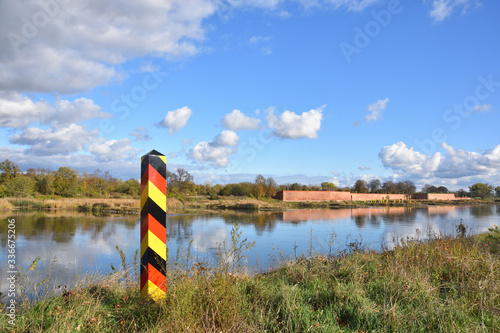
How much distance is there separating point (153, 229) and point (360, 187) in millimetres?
99822

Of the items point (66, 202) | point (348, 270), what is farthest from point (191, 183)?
point (348, 270)

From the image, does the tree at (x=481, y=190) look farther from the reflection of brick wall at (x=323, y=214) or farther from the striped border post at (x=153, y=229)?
the striped border post at (x=153, y=229)

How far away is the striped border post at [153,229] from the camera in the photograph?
125 inches

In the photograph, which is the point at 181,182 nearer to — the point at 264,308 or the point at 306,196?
→ the point at 306,196

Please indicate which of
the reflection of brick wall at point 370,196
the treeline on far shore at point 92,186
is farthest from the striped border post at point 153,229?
the reflection of brick wall at point 370,196

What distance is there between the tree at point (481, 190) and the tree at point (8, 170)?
120621 millimetres

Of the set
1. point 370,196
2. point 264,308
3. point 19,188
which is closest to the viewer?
point 264,308

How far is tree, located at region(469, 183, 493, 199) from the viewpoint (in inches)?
4103

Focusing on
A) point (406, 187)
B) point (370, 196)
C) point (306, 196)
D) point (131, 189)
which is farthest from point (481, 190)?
point (131, 189)

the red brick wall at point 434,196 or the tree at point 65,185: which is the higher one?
the tree at point 65,185

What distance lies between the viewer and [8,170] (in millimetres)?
51625

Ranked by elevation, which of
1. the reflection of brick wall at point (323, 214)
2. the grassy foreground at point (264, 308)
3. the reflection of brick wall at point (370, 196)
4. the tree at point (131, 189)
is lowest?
the reflection of brick wall at point (323, 214)

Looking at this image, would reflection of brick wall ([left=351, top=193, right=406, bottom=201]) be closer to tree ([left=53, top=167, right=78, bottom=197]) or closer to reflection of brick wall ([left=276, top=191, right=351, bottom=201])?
reflection of brick wall ([left=276, top=191, right=351, bottom=201])

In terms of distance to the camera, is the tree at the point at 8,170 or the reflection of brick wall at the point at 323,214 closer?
the reflection of brick wall at the point at 323,214
